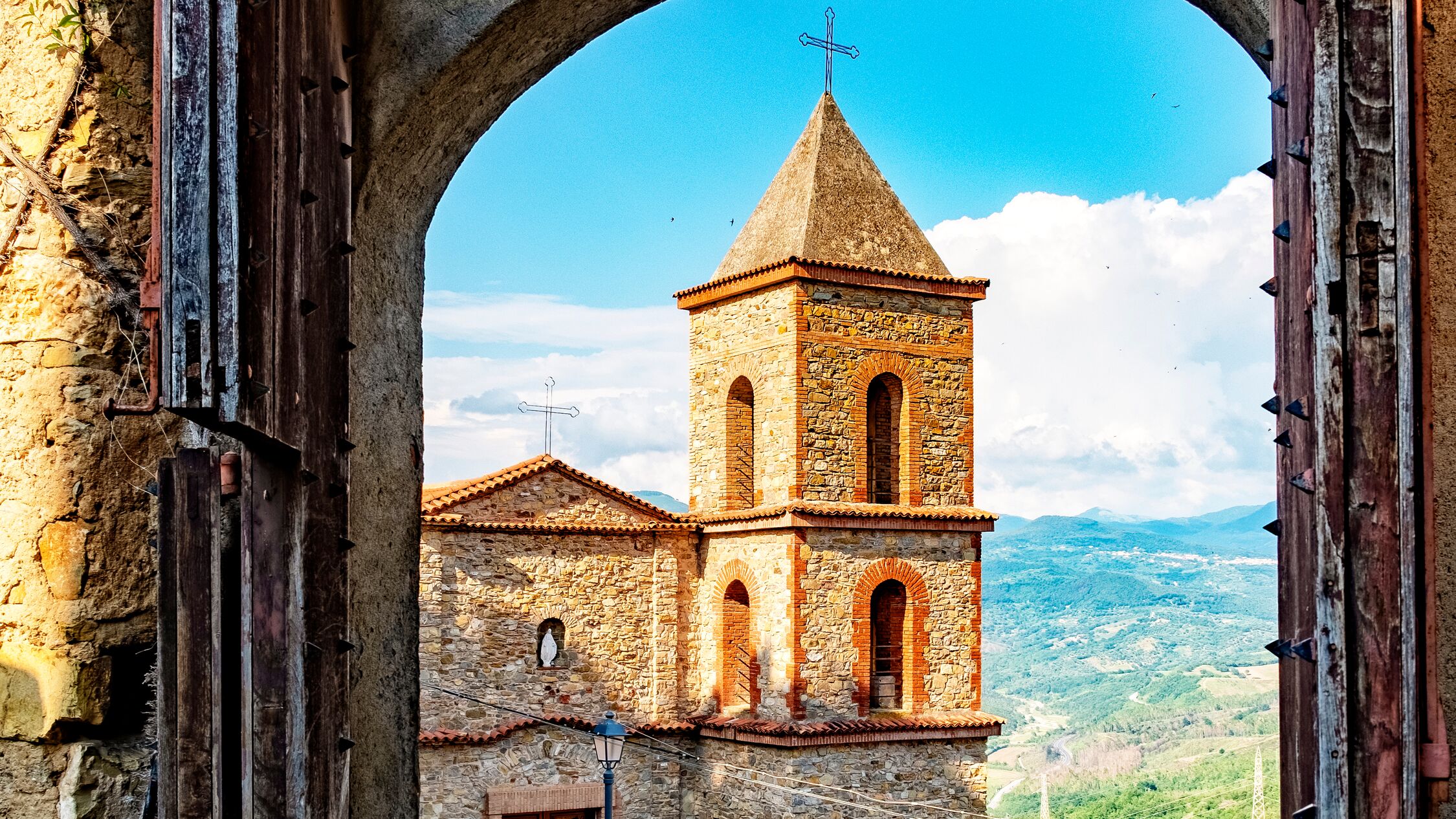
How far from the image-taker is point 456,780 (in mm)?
17266

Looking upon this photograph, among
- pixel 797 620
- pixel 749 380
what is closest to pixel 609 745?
pixel 797 620

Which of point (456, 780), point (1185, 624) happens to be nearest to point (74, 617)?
point (456, 780)

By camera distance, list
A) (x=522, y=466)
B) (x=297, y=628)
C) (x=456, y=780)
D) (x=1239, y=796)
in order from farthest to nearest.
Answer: (x=1239, y=796) < (x=522, y=466) < (x=456, y=780) < (x=297, y=628)

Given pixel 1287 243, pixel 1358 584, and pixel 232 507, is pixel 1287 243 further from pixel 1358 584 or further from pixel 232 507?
pixel 232 507

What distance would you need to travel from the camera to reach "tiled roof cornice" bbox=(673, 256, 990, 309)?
60.1 ft

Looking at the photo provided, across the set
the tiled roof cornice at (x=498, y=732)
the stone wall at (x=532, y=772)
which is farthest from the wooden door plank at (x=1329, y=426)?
the stone wall at (x=532, y=772)

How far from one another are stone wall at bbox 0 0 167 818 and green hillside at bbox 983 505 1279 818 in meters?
34.3

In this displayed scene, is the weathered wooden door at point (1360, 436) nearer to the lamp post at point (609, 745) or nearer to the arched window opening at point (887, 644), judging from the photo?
the lamp post at point (609, 745)

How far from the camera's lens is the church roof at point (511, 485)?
58.3ft

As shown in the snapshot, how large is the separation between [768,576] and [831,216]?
4572mm

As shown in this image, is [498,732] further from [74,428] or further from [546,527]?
[74,428]

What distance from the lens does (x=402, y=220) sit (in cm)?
363

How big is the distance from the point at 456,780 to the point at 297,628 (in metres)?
15.1

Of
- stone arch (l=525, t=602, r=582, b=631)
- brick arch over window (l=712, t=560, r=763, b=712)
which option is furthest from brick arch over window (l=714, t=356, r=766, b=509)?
stone arch (l=525, t=602, r=582, b=631)
